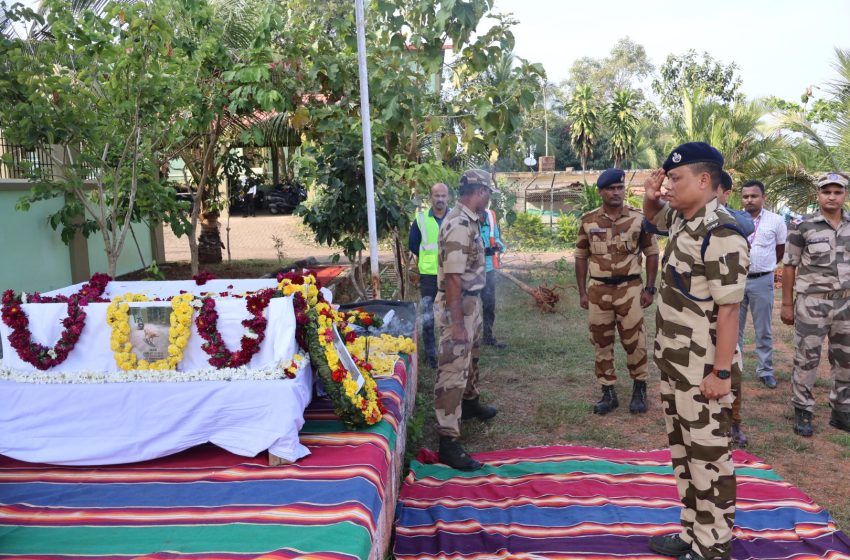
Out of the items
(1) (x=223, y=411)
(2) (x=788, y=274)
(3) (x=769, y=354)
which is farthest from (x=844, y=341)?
(1) (x=223, y=411)

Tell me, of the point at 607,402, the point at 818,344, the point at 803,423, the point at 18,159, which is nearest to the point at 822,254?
the point at 818,344

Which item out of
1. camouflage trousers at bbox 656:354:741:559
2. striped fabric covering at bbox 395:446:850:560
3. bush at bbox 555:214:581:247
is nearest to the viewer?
→ camouflage trousers at bbox 656:354:741:559

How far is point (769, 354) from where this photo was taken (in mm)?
6266

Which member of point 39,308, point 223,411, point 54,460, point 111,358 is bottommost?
point 54,460

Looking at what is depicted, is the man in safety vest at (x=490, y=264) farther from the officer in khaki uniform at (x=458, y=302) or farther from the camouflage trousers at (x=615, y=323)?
the officer in khaki uniform at (x=458, y=302)

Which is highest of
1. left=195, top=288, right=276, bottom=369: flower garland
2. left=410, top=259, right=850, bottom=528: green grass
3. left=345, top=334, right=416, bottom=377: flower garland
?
left=195, top=288, right=276, bottom=369: flower garland

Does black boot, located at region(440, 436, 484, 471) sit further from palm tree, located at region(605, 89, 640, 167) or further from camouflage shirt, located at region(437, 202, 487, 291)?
palm tree, located at region(605, 89, 640, 167)

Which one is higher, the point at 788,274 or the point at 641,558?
the point at 788,274

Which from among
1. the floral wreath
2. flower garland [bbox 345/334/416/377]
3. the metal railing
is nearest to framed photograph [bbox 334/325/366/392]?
the floral wreath

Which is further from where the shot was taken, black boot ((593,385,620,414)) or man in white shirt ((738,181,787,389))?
man in white shirt ((738,181,787,389))

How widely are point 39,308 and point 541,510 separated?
10.1 ft

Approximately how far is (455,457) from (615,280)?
200 centimetres

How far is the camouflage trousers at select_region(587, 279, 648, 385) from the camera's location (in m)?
5.36

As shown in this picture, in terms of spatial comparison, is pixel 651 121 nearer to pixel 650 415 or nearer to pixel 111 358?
pixel 650 415
